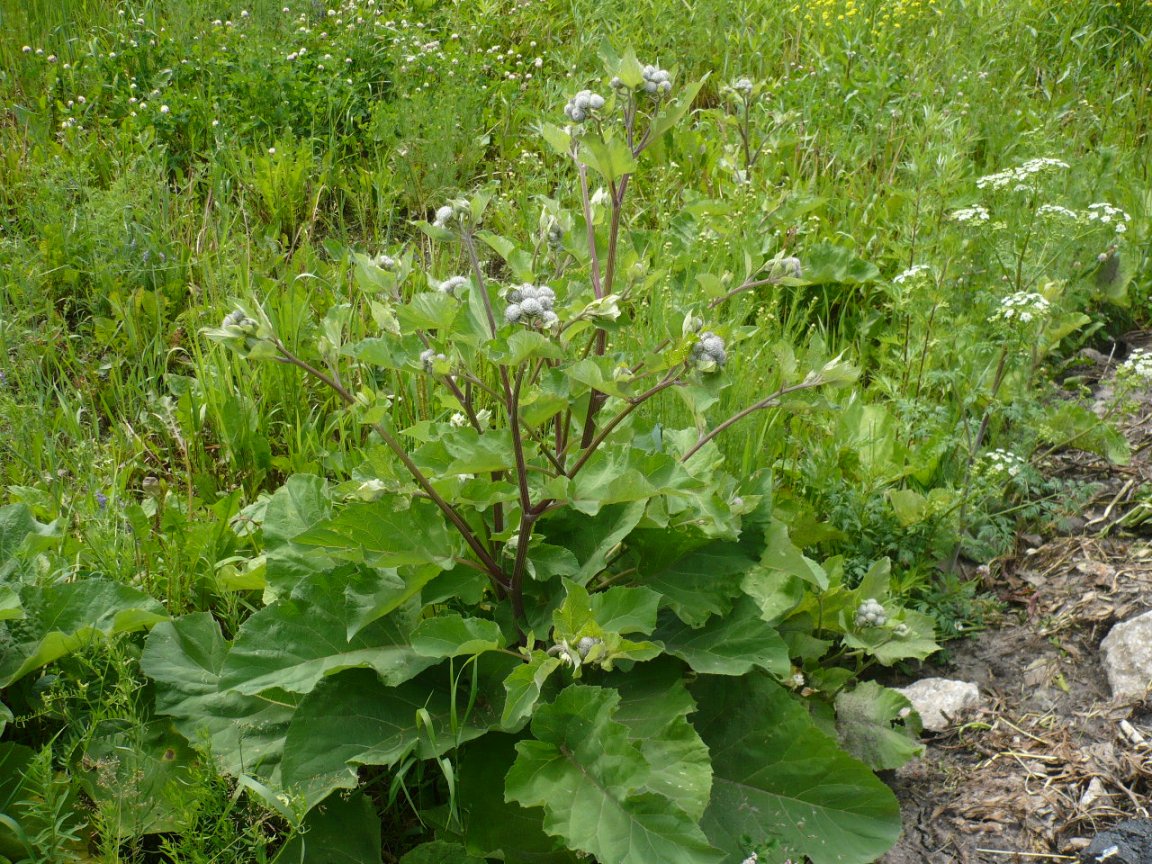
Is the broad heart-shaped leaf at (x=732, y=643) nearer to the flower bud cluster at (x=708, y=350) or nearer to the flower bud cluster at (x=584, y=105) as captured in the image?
the flower bud cluster at (x=708, y=350)

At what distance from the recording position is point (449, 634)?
1777mm

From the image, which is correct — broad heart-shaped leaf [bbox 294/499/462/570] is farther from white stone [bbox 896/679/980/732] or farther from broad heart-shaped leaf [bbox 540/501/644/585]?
white stone [bbox 896/679/980/732]

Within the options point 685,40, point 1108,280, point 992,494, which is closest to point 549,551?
point 992,494

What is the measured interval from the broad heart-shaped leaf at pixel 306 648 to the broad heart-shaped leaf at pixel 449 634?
0.49 feet

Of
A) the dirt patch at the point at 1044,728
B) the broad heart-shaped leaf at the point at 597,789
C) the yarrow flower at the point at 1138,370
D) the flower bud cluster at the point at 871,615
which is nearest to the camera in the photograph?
the broad heart-shaped leaf at the point at 597,789

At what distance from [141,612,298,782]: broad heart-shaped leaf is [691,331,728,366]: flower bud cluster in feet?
3.48

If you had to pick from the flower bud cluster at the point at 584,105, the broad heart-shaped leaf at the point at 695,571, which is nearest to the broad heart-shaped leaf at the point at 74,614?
the broad heart-shaped leaf at the point at 695,571

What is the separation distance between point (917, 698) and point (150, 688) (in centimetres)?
174

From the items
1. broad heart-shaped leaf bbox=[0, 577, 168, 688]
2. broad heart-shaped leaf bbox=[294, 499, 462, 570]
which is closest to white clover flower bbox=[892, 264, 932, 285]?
broad heart-shaped leaf bbox=[294, 499, 462, 570]

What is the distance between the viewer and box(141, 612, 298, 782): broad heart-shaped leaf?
1951mm

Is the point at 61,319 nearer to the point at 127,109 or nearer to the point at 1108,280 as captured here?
the point at 127,109

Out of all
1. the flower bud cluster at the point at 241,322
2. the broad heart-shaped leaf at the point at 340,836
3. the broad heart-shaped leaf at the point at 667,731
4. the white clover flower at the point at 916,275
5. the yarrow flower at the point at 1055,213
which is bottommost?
the broad heart-shaped leaf at the point at 340,836

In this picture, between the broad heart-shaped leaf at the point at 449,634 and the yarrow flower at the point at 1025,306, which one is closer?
the broad heart-shaped leaf at the point at 449,634

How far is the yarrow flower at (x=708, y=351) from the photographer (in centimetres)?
165
